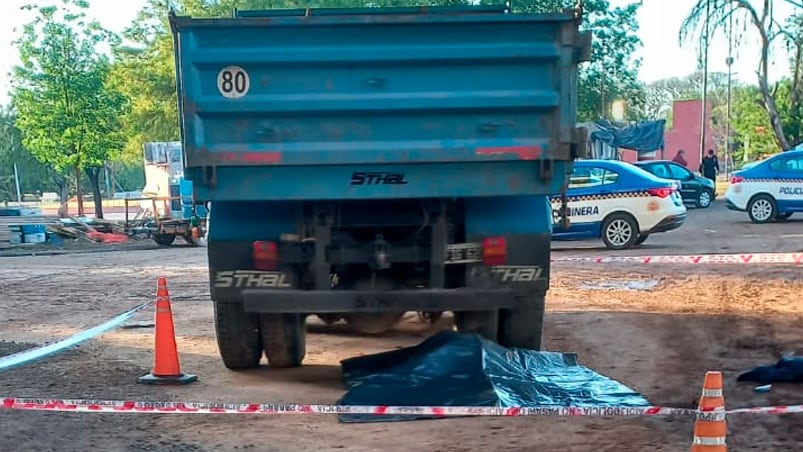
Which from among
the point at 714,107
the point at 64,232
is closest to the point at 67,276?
the point at 64,232

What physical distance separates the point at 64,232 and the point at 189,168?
892 inches

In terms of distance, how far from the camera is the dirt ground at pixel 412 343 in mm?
5465

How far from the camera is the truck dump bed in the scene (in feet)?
20.7

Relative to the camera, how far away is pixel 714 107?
8831cm

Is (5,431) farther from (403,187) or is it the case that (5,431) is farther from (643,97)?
(643,97)

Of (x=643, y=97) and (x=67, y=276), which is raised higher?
(x=643, y=97)

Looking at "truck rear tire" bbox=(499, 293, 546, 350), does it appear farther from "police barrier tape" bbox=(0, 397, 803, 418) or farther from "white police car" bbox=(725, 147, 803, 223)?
"white police car" bbox=(725, 147, 803, 223)

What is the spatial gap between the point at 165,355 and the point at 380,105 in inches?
104

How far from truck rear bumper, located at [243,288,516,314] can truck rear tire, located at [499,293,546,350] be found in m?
0.66

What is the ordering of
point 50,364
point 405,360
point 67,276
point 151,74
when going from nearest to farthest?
point 405,360
point 50,364
point 67,276
point 151,74

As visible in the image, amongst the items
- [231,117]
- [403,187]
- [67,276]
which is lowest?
[67,276]

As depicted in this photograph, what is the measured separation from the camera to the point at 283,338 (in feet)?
24.1

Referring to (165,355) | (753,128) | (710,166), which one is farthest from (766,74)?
(165,355)

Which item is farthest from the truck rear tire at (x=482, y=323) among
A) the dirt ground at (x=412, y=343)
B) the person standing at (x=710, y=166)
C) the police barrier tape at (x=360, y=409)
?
the person standing at (x=710, y=166)
